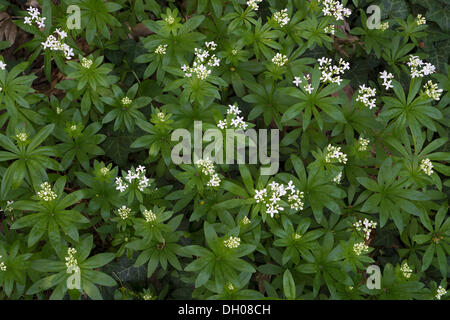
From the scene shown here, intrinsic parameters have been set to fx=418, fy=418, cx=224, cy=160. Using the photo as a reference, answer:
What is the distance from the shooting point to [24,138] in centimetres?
384

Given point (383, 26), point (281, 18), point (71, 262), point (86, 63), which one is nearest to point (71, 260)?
point (71, 262)

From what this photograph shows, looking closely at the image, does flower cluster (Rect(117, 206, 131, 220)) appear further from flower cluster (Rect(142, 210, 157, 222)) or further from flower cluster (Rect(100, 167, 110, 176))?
flower cluster (Rect(100, 167, 110, 176))

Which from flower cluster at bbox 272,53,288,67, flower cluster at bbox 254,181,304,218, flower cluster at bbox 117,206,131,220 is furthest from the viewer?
flower cluster at bbox 272,53,288,67

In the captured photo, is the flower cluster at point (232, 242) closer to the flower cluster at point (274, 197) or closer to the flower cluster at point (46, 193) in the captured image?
the flower cluster at point (274, 197)

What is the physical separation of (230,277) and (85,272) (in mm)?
1324

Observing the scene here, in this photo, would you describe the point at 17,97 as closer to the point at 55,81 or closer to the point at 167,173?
the point at 55,81

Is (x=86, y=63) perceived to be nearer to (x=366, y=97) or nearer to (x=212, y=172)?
(x=212, y=172)

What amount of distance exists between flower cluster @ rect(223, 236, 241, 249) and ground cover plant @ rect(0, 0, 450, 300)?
0.06ft

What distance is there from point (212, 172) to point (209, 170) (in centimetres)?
4

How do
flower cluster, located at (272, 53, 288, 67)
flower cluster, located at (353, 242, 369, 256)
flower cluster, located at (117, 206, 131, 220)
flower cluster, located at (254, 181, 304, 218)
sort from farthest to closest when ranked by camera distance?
flower cluster, located at (272, 53, 288, 67)
flower cluster, located at (117, 206, 131, 220)
flower cluster, located at (353, 242, 369, 256)
flower cluster, located at (254, 181, 304, 218)

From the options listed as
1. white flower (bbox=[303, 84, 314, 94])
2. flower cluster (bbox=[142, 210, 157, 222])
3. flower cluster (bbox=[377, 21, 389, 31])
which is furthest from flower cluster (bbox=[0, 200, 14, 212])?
flower cluster (bbox=[377, 21, 389, 31])

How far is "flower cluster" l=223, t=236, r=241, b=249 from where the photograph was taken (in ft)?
12.1
